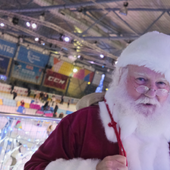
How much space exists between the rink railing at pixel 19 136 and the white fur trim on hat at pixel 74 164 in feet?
3.72

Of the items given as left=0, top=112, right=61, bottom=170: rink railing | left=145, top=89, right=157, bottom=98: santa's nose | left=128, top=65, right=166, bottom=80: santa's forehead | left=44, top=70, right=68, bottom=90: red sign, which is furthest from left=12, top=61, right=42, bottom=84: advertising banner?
left=145, top=89, right=157, bottom=98: santa's nose

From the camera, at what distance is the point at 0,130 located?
1946 millimetres

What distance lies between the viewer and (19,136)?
7.07 ft

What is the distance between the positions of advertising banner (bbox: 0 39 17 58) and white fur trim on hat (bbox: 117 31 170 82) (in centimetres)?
1009

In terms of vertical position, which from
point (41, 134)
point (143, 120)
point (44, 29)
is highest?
point (44, 29)

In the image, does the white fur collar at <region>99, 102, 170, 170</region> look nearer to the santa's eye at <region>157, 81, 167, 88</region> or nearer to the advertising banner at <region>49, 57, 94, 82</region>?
the santa's eye at <region>157, 81, 167, 88</region>

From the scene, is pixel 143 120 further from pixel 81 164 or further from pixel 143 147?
pixel 81 164

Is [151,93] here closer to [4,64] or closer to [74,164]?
[74,164]

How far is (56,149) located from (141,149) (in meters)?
0.51

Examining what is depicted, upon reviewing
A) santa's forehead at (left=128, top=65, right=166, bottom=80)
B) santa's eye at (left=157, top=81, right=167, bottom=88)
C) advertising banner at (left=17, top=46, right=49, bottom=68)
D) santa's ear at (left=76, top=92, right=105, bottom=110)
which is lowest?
santa's ear at (left=76, top=92, right=105, bottom=110)

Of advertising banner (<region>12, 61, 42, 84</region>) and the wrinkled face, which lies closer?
the wrinkled face

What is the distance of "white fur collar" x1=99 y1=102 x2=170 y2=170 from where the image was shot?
897 millimetres

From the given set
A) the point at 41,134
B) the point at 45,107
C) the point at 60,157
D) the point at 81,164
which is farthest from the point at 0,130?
the point at 45,107

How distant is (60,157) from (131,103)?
1.81ft
